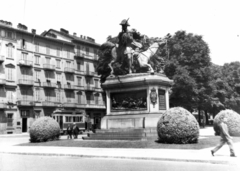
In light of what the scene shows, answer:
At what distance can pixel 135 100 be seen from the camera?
862 inches

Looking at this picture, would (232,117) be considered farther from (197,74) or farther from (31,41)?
(31,41)

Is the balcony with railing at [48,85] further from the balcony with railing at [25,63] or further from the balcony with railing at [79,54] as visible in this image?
the balcony with railing at [79,54]

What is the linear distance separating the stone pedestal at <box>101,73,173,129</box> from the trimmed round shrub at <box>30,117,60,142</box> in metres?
4.32

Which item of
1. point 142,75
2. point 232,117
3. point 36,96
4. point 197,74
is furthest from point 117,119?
point 36,96

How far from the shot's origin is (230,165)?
1136cm

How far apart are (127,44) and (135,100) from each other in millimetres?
4412

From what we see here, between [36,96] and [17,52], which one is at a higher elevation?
[17,52]

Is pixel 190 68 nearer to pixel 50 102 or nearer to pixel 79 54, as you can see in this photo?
pixel 50 102

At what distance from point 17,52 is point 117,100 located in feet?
138

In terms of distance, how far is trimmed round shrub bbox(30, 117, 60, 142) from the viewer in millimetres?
23406

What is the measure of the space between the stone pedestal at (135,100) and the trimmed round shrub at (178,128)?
2959mm

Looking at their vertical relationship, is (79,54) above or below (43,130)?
above

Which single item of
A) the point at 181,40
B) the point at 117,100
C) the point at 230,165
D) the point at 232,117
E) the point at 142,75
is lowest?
the point at 230,165

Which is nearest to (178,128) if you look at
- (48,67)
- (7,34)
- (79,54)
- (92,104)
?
(7,34)
